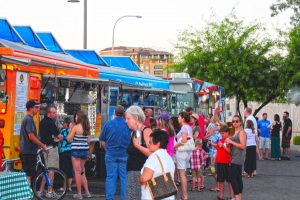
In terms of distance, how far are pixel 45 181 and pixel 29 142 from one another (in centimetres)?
81

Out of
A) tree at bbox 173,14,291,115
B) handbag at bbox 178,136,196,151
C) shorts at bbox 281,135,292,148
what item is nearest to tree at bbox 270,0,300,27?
tree at bbox 173,14,291,115

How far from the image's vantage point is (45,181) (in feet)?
44.4

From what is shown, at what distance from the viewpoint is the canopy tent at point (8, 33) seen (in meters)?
15.7

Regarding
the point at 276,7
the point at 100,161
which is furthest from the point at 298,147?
the point at 100,161

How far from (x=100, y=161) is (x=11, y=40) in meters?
4.18

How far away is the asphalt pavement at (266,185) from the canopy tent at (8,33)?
3.46m

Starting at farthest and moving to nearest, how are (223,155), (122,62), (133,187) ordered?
1. (122,62)
2. (223,155)
3. (133,187)

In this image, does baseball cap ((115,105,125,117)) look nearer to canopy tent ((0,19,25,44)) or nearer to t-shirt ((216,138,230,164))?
t-shirt ((216,138,230,164))

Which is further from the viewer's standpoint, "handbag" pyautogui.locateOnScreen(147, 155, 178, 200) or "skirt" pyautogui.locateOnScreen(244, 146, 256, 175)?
"skirt" pyautogui.locateOnScreen(244, 146, 256, 175)

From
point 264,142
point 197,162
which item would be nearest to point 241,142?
point 197,162

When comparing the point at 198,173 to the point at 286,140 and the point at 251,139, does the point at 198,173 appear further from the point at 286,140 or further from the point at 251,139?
the point at 286,140

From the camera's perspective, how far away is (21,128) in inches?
522

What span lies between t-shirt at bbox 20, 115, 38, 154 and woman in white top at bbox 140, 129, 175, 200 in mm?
5289

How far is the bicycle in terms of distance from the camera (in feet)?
44.0
